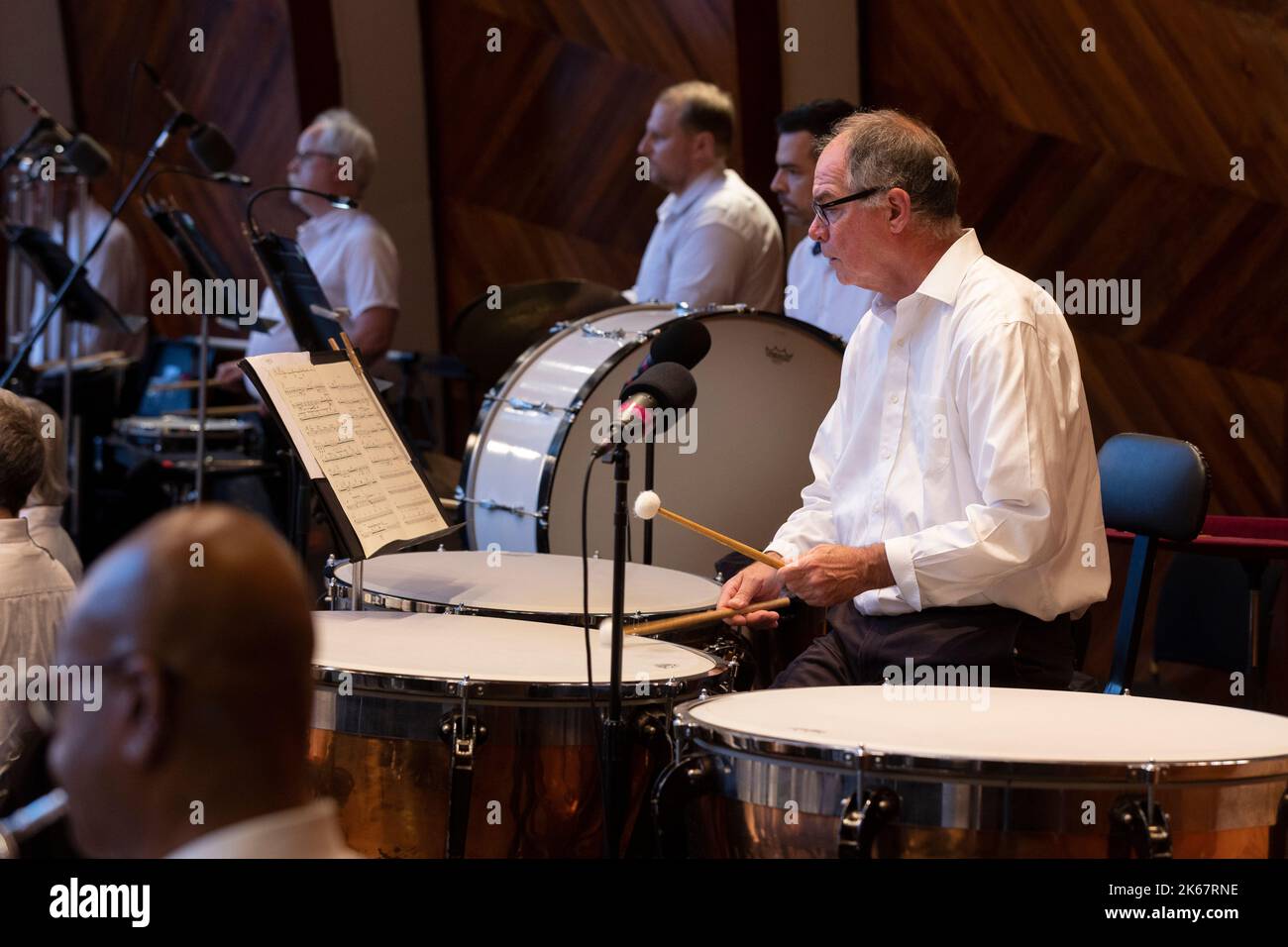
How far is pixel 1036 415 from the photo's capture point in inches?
89.8

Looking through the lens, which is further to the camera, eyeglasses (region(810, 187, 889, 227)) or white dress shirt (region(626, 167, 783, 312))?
white dress shirt (region(626, 167, 783, 312))

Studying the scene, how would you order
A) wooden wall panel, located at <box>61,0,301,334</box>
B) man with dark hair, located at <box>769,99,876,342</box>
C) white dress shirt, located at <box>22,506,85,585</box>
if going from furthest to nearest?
wooden wall panel, located at <box>61,0,301,334</box>, man with dark hair, located at <box>769,99,876,342</box>, white dress shirt, located at <box>22,506,85,585</box>

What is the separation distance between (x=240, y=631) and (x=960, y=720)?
118cm

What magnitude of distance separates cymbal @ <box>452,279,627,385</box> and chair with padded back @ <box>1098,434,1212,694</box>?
218cm

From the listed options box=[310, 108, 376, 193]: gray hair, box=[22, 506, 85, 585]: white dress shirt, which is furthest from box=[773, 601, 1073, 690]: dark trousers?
box=[310, 108, 376, 193]: gray hair

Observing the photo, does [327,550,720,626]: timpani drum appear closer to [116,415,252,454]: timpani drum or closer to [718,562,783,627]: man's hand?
[718,562,783,627]: man's hand

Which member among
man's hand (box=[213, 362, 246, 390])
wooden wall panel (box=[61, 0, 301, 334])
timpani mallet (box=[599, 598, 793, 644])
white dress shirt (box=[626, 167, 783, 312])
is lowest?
timpani mallet (box=[599, 598, 793, 644])

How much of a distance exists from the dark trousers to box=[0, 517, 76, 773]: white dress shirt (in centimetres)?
120

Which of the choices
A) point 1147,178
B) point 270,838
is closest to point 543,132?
point 1147,178

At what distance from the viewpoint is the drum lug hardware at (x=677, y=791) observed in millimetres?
1834

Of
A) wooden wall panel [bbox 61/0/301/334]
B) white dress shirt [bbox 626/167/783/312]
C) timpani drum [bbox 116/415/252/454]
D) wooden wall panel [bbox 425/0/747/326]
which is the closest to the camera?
white dress shirt [bbox 626/167/783/312]

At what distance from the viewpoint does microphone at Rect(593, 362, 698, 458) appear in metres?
2.04

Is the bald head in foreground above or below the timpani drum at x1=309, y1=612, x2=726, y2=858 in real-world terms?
above

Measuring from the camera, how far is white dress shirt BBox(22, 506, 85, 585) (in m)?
2.98
